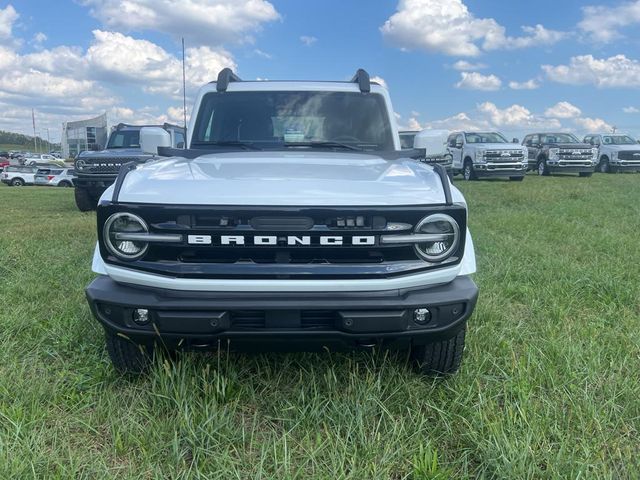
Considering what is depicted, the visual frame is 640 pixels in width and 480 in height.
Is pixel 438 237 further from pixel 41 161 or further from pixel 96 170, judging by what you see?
pixel 41 161

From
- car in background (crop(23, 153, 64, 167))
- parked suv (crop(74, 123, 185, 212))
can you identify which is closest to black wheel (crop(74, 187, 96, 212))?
parked suv (crop(74, 123, 185, 212))

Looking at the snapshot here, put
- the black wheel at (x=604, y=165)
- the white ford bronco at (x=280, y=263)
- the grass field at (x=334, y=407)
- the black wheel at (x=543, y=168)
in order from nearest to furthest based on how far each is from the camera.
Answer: the grass field at (x=334, y=407), the white ford bronco at (x=280, y=263), the black wheel at (x=543, y=168), the black wheel at (x=604, y=165)

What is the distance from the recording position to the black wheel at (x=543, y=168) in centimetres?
2000

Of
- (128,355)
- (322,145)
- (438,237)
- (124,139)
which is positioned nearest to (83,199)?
(124,139)

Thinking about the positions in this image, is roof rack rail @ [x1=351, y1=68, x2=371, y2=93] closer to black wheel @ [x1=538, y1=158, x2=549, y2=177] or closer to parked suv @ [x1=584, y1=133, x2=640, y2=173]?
black wheel @ [x1=538, y1=158, x2=549, y2=177]

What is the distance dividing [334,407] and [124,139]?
10.5 m

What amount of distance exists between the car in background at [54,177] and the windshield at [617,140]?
92.8 ft

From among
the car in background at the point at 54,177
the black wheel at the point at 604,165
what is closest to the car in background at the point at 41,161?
the car in background at the point at 54,177

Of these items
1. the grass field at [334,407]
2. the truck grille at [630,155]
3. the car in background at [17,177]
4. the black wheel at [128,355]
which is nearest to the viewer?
the grass field at [334,407]

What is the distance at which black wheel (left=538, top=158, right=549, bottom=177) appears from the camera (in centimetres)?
2000

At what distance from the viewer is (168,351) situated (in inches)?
107

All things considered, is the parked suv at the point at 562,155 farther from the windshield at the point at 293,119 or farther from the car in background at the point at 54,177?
the car in background at the point at 54,177

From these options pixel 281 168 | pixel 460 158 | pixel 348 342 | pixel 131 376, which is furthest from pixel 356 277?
pixel 460 158

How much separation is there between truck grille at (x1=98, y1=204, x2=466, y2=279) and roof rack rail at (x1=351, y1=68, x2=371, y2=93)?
1984mm
